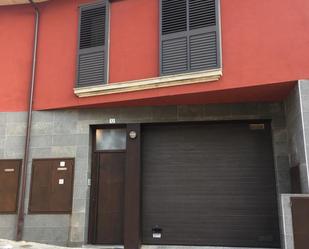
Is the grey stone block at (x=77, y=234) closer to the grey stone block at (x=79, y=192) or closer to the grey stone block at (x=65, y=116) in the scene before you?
the grey stone block at (x=79, y=192)

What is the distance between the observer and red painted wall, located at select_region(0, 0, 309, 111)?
7559 mm

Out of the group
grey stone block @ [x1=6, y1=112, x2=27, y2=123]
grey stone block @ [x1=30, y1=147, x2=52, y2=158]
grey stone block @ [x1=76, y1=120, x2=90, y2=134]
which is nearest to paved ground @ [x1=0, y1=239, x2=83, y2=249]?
grey stone block @ [x1=30, y1=147, x2=52, y2=158]

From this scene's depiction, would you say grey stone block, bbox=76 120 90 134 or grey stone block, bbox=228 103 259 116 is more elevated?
grey stone block, bbox=228 103 259 116

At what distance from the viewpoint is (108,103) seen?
8.98 m

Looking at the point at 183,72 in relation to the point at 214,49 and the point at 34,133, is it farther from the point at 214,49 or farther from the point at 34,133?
the point at 34,133

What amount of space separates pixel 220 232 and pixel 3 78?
267 inches

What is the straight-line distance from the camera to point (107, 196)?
921cm

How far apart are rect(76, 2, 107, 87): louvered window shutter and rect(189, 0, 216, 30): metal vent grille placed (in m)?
2.21

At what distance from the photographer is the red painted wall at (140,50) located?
756 cm

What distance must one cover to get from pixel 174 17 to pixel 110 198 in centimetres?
456

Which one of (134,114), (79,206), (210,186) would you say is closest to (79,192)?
(79,206)

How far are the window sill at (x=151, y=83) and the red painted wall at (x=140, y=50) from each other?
4.9 inches

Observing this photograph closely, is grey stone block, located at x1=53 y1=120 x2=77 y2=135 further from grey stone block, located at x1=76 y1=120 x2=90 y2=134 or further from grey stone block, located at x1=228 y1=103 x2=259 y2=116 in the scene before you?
grey stone block, located at x1=228 y1=103 x2=259 y2=116

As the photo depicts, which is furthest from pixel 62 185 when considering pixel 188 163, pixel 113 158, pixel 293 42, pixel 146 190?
pixel 293 42
